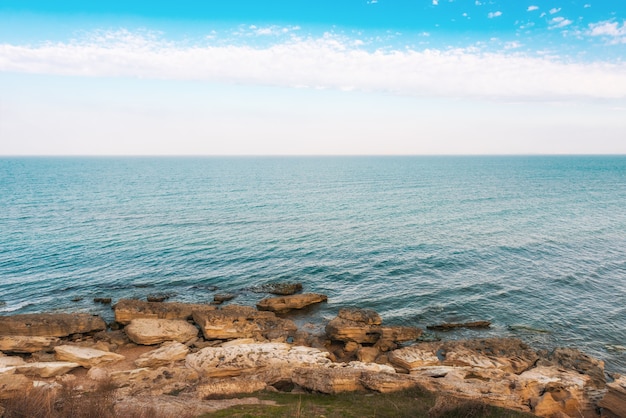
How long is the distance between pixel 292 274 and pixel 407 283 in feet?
45.6

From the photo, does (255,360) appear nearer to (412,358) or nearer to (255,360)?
(255,360)

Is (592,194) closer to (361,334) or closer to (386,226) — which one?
(386,226)

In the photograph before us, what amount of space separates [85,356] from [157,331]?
5.30 meters

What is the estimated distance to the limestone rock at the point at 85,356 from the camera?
86.9ft

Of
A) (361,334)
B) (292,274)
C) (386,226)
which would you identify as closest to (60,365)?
(361,334)

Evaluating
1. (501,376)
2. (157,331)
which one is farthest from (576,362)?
(157,331)

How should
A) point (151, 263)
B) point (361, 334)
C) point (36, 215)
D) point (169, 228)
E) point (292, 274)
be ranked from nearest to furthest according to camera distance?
point (361, 334)
point (292, 274)
point (151, 263)
point (169, 228)
point (36, 215)

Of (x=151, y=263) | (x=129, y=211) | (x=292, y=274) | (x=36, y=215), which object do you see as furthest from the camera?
(x=129, y=211)

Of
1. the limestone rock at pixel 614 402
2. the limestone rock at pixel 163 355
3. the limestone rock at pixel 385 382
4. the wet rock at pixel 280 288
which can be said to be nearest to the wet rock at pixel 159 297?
the wet rock at pixel 280 288

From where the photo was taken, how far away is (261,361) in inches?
991

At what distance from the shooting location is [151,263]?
48.7 m

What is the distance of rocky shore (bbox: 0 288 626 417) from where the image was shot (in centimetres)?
2086

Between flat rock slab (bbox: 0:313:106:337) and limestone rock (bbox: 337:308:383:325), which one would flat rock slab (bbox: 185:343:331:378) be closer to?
limestone rock (bbox: 337:308:383:325)

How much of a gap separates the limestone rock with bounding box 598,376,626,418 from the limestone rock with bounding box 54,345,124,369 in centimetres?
3135
